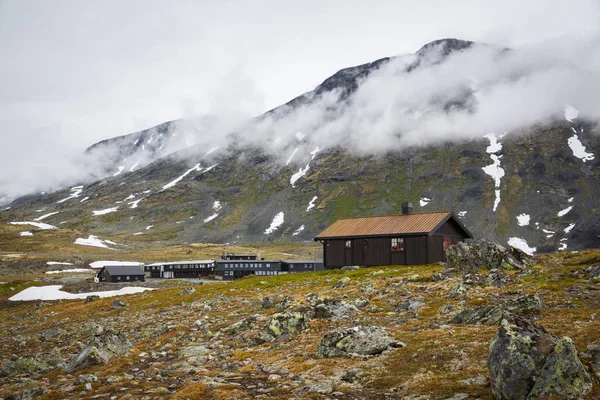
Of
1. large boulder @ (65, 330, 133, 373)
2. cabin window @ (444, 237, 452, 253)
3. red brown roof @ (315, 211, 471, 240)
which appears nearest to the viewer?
large boulder @ (65, 330, 133, 373)

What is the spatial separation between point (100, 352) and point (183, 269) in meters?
141

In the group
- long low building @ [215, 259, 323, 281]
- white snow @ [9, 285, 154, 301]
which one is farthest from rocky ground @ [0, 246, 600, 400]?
long low building @ [215, 259, 323, 281]

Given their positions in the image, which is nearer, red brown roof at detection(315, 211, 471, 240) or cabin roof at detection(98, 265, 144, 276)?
red brown roof at detection(315, 211, 471, 240)

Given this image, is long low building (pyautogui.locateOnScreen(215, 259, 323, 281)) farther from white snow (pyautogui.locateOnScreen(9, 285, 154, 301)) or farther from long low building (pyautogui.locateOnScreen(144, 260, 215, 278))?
white snow (pyautogui.locateOnScreen(9, 285, 154, 301))

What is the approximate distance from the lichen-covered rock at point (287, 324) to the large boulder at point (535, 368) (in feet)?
44.0

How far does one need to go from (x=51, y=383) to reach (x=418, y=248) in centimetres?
4731

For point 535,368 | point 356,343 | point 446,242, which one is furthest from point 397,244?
point 535,368

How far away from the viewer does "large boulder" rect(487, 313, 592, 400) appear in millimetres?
10516

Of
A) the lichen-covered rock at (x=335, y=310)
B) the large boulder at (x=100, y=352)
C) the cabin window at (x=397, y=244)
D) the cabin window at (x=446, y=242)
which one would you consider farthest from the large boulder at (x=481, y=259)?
the large boulder at (x=100, y=352)

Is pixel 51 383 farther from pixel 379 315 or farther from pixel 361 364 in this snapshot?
pixel 379 315

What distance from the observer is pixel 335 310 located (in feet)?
85.9

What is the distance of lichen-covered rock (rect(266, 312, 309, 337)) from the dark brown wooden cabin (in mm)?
36689

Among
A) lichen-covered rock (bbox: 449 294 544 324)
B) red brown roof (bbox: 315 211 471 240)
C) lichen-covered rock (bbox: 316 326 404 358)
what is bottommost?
lichen-covered rock (bbox: 316 326 404 358)

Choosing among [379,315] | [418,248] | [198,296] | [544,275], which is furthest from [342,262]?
[379,315]
